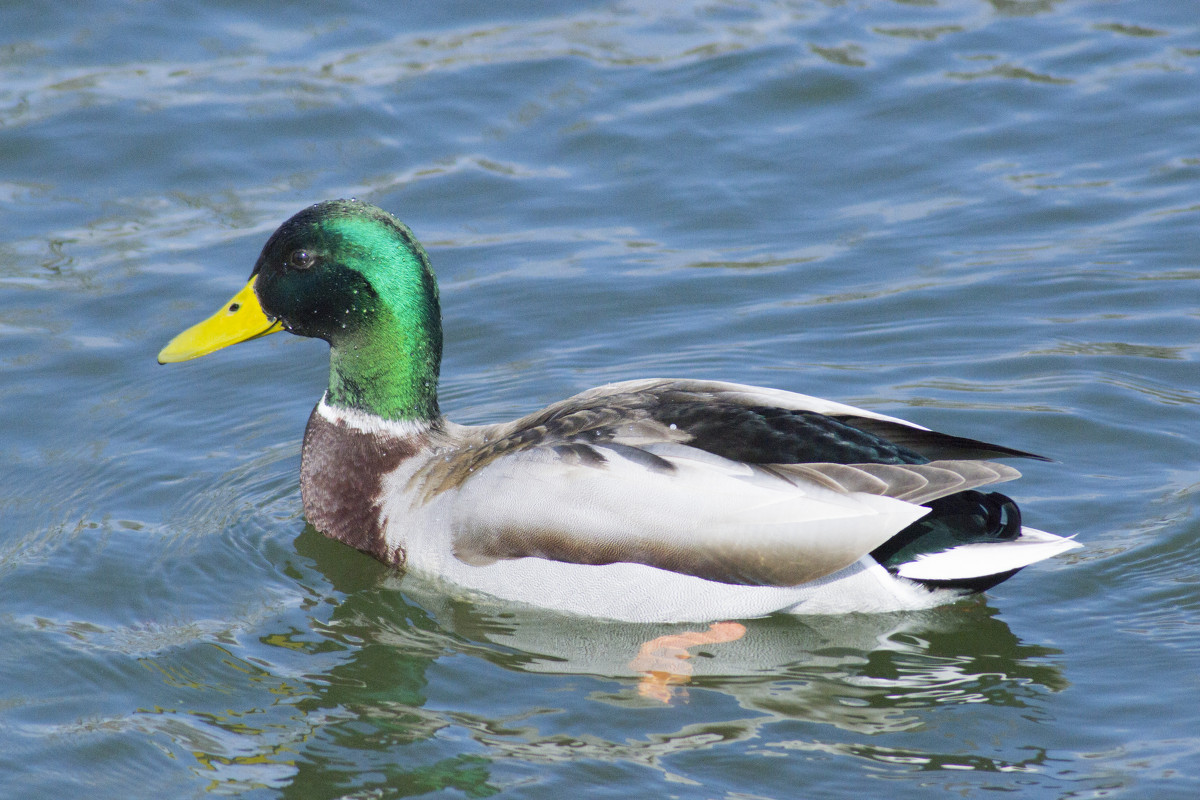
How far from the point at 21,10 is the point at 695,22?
5.09 meters

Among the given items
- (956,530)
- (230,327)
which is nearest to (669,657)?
(956,530)

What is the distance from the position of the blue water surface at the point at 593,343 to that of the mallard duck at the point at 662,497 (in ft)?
0.83

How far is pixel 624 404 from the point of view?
6.19m

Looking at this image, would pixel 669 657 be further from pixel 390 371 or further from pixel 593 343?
pixel 593 343

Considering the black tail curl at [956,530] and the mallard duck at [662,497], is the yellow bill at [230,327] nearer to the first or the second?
the mallard duck at [662,497]

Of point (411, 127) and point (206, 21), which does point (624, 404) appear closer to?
point (411, 127)

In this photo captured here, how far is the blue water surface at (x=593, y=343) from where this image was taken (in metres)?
5.38

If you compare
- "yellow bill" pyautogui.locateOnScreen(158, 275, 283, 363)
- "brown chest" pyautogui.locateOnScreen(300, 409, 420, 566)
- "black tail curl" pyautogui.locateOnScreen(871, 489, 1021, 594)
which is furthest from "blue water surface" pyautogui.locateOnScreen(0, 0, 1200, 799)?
"yellow bill" pyautogui.locateOnScreen(158, 275, 283, 363)

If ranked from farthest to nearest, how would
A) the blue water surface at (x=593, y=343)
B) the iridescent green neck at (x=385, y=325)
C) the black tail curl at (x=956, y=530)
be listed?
the iridescent green neck at (x=385, y=325) < the black tail curl at (x=956, y=530) < the blue water surface at (x=593, y=343)

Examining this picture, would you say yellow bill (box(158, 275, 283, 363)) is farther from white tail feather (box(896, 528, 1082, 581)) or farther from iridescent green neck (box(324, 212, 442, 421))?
white tail feather (box(896, 528, 1082, 581))

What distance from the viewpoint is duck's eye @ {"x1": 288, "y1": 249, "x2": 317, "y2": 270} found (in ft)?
21.6

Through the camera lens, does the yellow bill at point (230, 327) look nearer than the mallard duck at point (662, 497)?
No

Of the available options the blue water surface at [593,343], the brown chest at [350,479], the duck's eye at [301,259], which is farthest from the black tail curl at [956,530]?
the duck's eye at [301,259]

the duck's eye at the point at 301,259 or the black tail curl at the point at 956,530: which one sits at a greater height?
the duck's eye at the point at 301,259
